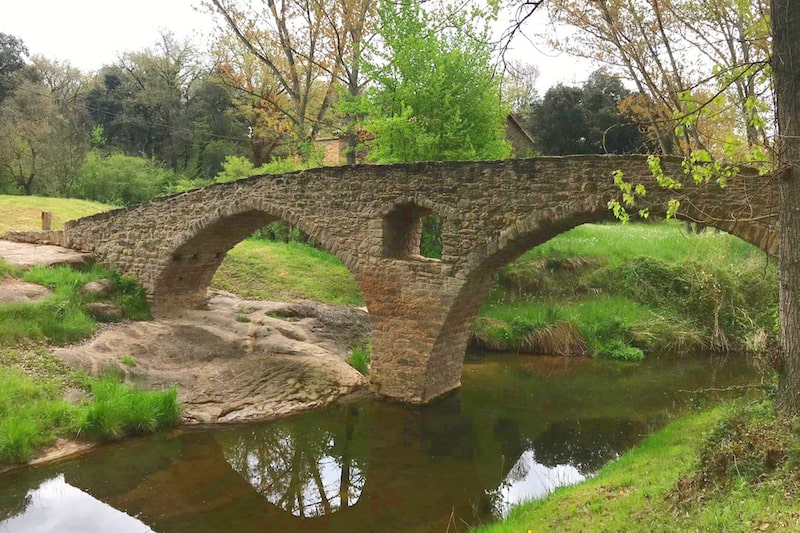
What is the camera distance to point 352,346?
42.6 ft

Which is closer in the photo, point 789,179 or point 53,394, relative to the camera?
point 789,179

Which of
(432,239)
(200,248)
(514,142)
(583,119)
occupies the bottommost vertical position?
(200,248)

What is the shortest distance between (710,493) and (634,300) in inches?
473

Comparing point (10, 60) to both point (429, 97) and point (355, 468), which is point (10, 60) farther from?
point (355, 468)

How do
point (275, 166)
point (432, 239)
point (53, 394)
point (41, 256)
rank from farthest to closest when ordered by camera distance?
point (275, 166) < point (432, 239) < point (41, 256) < point (53, 394)

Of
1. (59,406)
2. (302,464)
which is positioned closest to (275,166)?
(59,406)

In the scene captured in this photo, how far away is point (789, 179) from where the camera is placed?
498cm

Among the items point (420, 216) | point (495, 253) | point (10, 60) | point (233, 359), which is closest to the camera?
point (495, 253)

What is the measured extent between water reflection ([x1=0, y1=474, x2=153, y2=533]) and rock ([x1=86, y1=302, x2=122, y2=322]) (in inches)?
219

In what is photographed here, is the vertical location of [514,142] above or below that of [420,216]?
above

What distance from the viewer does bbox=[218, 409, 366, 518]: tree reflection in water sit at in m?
7.09

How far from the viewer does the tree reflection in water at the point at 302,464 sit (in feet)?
23.3

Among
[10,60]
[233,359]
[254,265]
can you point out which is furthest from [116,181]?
[233,359]

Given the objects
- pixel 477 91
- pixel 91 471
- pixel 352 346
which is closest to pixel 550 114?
pixel 477 91
